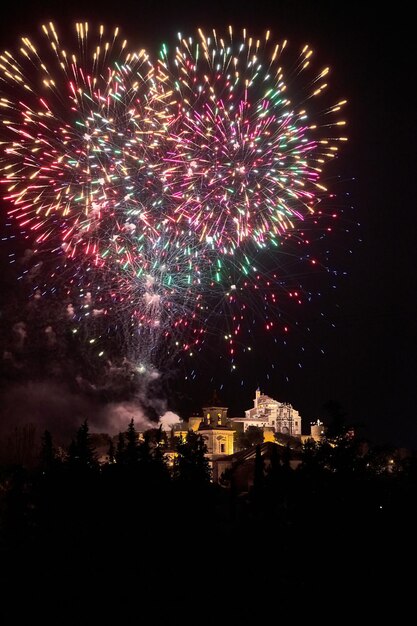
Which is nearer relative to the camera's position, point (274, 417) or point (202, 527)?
point (202, 527)

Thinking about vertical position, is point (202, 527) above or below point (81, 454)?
below

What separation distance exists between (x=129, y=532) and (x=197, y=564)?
2.80 metres

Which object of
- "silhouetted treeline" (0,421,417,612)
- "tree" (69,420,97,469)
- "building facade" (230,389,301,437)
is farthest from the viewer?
"building facade" (230,389,301,437)

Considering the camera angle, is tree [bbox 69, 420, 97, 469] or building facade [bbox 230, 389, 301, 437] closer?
tree [bbox 69, 420, 97, 469]

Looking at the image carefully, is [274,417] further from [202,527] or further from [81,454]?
[202,527]

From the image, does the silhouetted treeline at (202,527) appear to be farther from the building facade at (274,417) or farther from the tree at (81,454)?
the building facade at (274,417)

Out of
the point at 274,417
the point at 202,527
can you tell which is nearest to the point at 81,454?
the point at 202,527

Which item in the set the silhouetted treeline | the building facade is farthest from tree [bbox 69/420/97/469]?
the building facade

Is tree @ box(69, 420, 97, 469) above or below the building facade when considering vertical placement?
below

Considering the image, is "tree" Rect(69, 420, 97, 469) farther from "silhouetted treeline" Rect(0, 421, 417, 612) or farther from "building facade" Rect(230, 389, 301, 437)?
"building facade" Rect(230, 389, 301, 437)

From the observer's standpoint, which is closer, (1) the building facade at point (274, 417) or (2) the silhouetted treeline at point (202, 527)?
(2) the silhouetted treeline at point (202, 527)

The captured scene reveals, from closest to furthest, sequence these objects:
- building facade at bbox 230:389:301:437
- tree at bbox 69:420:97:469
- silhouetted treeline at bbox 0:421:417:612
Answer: silhouetted treeline at bbox 0:421:417:612 < tree at bbox 69:420:97:469 < building facade at bbox 230:389:301:437

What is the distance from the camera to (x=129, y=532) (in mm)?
28625

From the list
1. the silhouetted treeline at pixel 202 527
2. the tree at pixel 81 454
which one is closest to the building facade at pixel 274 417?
the tree at pixel 81 454
